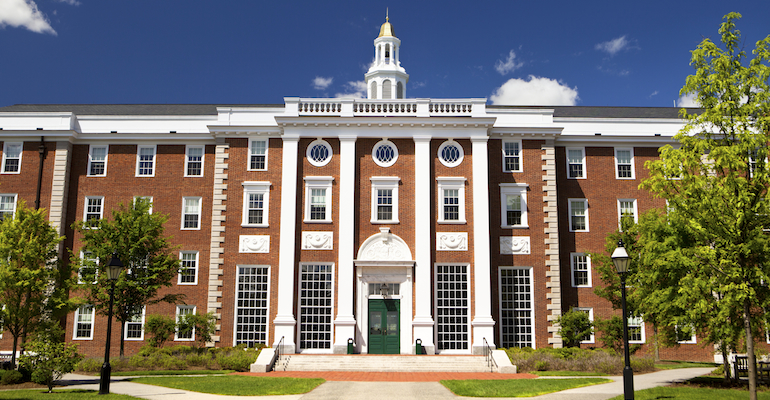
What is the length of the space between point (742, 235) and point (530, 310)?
15.0 meters

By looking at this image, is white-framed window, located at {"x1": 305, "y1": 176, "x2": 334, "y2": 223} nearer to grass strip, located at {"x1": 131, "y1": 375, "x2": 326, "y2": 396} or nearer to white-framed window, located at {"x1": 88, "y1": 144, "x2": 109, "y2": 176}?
grass strip, located at {"x1": 131, "y1": 375, "x2": 326, "y2": 396}

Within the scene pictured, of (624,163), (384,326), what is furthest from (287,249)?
(624,163)

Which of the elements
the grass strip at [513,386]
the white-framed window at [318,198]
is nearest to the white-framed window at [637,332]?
the grass strip at [513,386]

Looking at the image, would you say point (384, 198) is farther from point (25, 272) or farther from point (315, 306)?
point (25, 272)

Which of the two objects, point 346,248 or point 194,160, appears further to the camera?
point 194,160

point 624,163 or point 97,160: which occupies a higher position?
point 624,163

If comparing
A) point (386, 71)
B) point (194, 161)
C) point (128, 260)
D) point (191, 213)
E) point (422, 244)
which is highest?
point (386, 71)

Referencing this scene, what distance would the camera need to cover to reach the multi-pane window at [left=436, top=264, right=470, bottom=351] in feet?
99.2

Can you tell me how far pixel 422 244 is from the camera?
3084cm

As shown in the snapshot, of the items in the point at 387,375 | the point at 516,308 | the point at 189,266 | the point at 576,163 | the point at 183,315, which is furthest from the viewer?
the point at 576,163

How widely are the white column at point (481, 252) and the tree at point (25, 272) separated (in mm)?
19176

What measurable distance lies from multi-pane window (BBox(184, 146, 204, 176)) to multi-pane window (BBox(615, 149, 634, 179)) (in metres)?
24.7

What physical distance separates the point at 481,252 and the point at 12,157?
2766 centimetres

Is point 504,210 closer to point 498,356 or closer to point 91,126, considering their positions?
point 498,356
